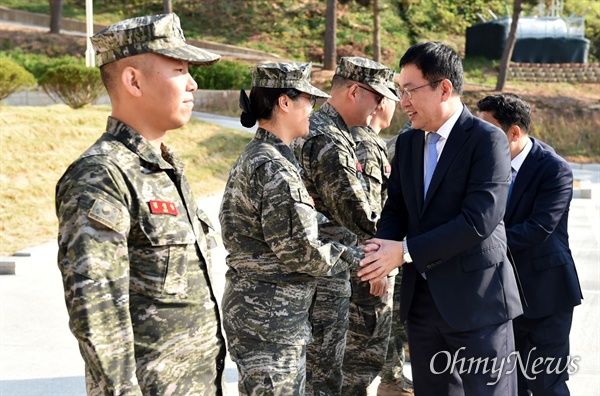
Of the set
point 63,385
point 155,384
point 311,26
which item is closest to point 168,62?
point 155,384

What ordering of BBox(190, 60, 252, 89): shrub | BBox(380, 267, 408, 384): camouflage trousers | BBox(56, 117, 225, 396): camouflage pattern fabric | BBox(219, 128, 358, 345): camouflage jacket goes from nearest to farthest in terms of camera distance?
BBox(56, 117, 225, 396): camouflage pattern fabric
BBox(219, 128, 358, 345): camouflage jacket
BBox(380, 267, 408, 384): camouflage trousers
BBox(190, 60, 252, 89): shrub

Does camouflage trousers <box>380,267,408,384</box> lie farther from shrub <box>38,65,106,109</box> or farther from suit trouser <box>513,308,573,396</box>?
shrub <box>38,65,106,109</box>

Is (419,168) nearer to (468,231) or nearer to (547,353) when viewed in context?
(468,231)

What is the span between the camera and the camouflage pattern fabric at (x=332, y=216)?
4.27 meters

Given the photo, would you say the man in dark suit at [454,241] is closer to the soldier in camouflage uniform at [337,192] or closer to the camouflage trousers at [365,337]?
the soldier in camouflage uniform at [337,192]

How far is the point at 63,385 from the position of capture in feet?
18.0

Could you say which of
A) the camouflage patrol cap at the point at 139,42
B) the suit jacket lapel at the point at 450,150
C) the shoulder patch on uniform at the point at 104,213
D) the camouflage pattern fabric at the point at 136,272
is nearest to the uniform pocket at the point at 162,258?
the camouflage pattern fabric at the point at 136,272

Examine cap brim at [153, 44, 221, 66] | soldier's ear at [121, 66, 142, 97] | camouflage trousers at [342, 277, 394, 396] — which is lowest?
camouflage trousers at [342, 277, 394, 396]

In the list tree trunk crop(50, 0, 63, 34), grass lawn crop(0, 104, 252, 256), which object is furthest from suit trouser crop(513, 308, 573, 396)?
tree trunk crop(50, 0, 63, 34)

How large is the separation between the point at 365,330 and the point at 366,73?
1456mm

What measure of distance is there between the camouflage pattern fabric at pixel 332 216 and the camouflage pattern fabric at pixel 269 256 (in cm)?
59

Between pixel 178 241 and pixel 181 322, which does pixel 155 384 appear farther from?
pixel 178 241

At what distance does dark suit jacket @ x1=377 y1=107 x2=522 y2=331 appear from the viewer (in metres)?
3.56

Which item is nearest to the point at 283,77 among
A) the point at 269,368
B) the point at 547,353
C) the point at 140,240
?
the point at 269,368
